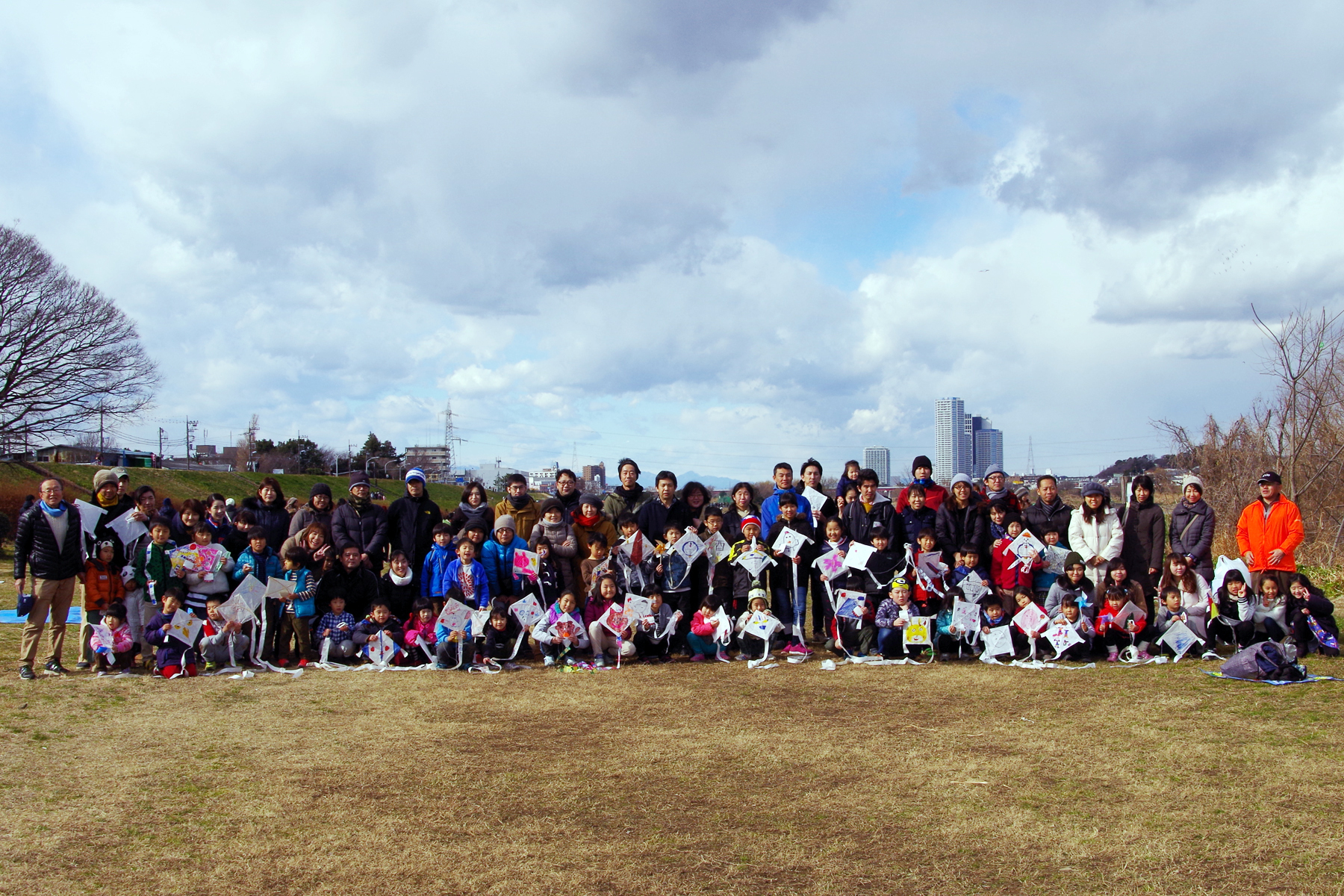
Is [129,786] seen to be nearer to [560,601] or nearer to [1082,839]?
[560,601]

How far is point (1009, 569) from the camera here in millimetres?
9711

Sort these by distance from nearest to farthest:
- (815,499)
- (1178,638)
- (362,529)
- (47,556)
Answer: (47,556) → (1178,638) → (362,529) → (815,499)

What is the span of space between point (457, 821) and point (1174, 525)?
29.1 feet

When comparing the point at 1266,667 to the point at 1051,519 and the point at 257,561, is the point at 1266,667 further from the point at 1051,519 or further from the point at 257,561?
the point at 257,561

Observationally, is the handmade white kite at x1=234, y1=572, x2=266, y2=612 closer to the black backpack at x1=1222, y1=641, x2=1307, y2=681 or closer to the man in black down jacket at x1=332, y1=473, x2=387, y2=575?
the man in black down jacket at x1=332, y1=473, x2=387, y2=575

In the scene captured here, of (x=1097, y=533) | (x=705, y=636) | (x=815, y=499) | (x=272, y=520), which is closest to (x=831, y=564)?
(x=815, y=499)

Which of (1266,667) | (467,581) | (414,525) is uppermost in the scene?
(414,525)

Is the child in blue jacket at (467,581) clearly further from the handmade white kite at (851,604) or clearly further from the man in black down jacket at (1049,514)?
the man in black down jacket at (1049,514)

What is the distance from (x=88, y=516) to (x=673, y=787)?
22.5 ft

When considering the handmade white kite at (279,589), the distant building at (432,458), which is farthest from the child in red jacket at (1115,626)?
the distant building at (432,458)

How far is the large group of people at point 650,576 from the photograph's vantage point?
29.6 feet

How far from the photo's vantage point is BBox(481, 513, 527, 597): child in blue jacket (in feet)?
31.2

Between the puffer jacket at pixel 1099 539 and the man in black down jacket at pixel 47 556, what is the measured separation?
400 inches

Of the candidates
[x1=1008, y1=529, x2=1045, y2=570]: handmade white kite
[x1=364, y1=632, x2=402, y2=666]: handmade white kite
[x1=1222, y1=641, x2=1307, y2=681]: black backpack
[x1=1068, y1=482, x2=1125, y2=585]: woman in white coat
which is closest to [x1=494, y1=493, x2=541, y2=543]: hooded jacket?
[x1=364, y1=632, x2=402, y2=666]: handmade white kite
